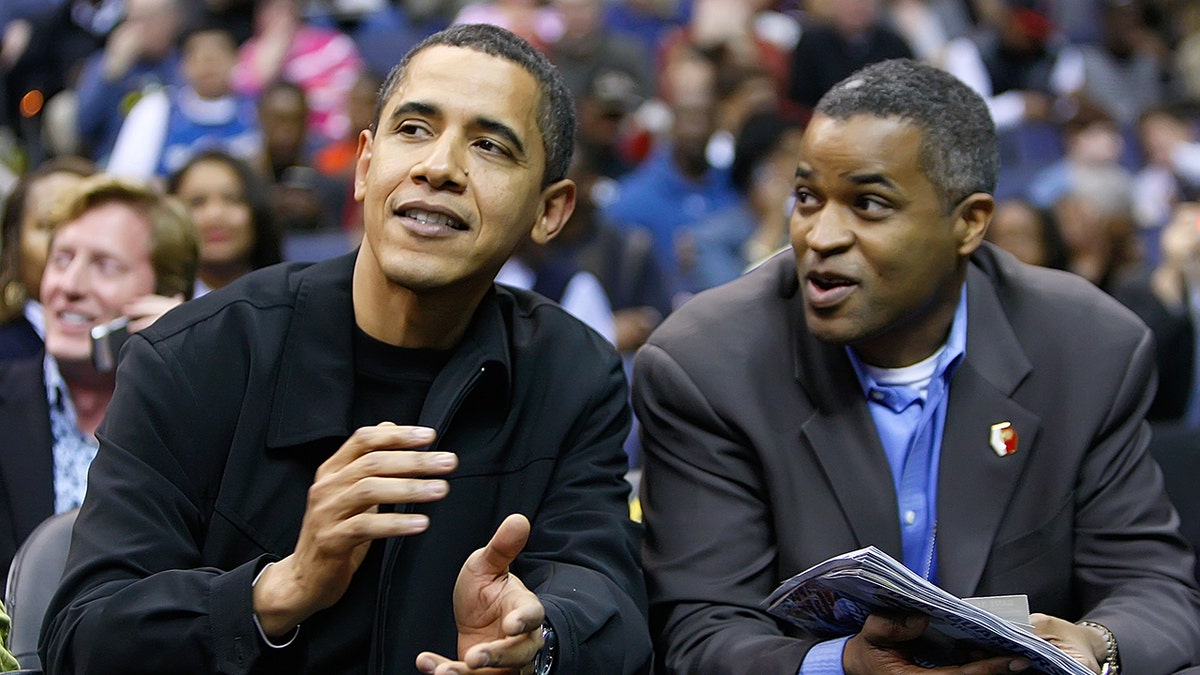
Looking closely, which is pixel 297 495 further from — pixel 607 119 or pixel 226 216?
pixel 607 119

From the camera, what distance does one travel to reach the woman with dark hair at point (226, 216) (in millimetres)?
5141

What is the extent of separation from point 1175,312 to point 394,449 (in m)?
4.19

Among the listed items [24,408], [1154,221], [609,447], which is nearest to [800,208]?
[609,447]

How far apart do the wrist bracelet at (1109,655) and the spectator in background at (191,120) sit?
545 centimetres

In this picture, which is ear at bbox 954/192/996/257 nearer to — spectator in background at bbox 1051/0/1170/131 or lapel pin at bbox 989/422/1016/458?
lapel pin at bbox 989/422/1016/458

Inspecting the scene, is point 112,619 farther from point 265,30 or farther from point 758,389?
point 265,30

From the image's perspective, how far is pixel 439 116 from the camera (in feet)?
9.05

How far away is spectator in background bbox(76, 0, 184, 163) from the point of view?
8484mm

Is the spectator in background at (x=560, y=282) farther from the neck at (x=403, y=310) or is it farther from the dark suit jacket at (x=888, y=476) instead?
the neck at (x=403, y=310)

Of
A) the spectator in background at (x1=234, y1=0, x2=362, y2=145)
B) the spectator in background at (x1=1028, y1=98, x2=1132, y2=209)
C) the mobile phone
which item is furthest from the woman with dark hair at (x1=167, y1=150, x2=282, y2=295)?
the spectator in background at (x1=1028, y1=98, x2=1132, y2=209)

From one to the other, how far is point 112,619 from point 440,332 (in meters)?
0.76

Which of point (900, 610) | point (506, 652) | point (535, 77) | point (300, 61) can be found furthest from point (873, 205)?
point (300, 61)

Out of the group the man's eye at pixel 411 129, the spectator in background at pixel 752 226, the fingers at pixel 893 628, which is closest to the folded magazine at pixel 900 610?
the fingers at pixel 893 628

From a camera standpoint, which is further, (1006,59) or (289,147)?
(1006,59)
